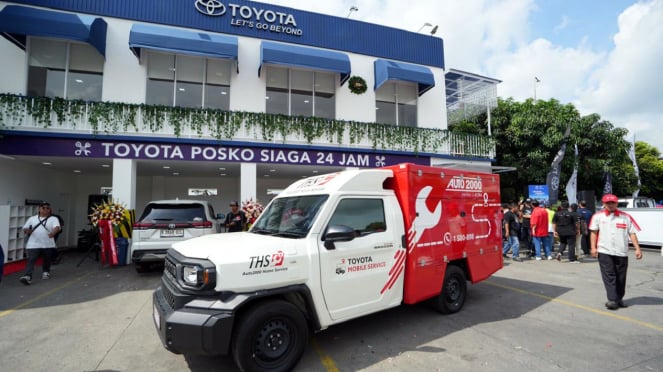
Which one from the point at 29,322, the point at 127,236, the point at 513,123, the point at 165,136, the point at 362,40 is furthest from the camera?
the point at 513,123

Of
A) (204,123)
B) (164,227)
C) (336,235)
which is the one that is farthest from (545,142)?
(164,227)

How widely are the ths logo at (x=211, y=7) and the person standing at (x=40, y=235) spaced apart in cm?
858

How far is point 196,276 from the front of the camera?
2943mm

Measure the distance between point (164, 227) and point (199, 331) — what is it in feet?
18.0

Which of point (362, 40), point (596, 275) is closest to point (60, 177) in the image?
point (362, 40)

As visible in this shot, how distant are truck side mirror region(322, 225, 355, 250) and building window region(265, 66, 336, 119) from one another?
33.5 ft

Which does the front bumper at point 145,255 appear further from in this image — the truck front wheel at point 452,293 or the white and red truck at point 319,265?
the truck front wheel at point 452,293

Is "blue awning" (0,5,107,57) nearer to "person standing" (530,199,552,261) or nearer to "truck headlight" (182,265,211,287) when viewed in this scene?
"truck headlight" (182,265,211,287)

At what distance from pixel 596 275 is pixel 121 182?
45.6ft

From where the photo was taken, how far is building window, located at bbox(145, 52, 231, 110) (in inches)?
454

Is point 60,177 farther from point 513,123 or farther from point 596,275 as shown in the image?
point 513,123

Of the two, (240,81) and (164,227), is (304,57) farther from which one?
(164,227)

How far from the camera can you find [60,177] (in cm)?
1280

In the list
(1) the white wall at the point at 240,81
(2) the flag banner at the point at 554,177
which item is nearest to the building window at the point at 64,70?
(1) the white wall at the point at 240,81
